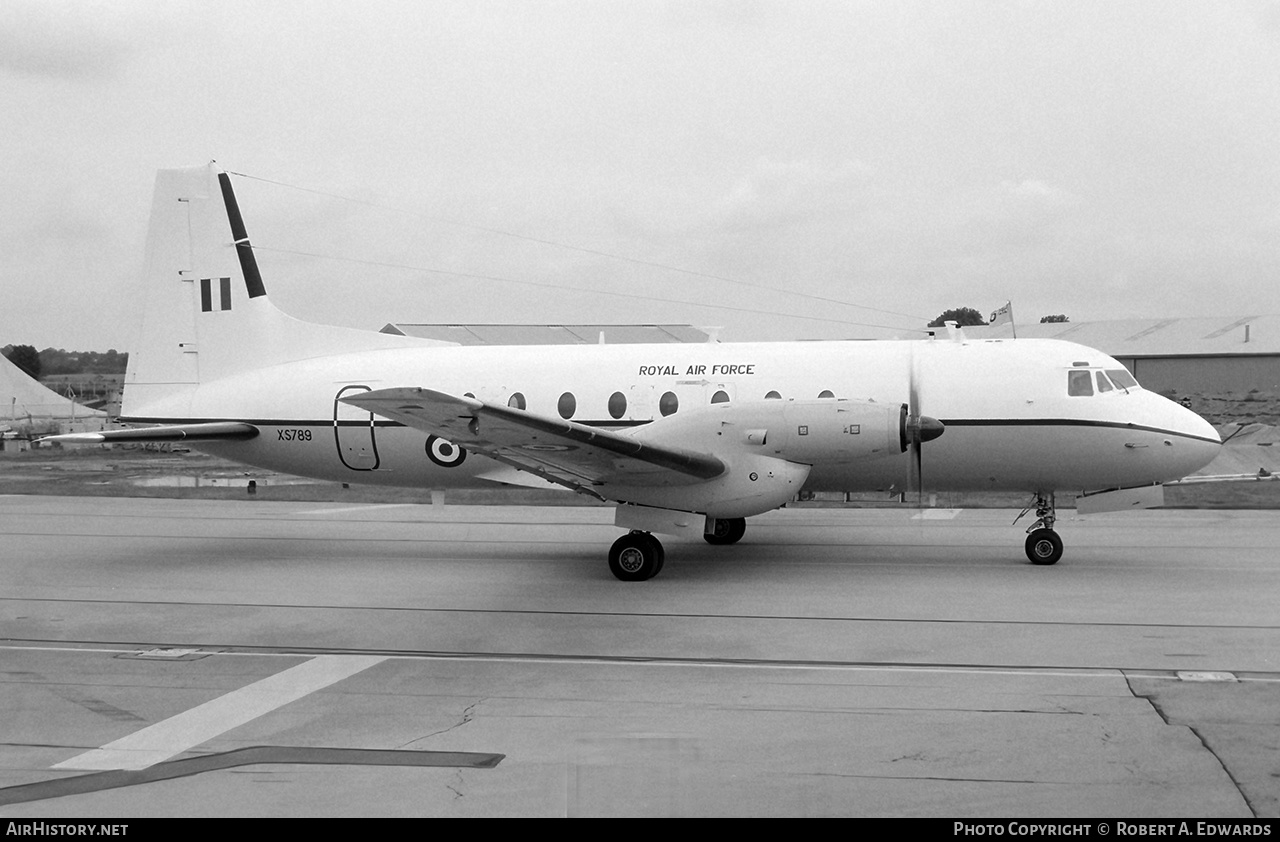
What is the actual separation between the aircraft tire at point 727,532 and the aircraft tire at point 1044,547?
4486 millimetres

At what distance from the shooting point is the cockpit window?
15.3m

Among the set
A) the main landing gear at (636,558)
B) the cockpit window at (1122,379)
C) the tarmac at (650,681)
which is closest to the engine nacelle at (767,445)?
the main landing gear at (636,558)

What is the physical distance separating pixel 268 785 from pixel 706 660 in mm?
4339

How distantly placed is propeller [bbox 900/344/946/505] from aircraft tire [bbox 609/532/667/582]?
348 centimetres

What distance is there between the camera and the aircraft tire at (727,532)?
17375mm

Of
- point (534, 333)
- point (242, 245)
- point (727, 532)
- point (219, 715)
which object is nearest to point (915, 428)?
point (727, 532)

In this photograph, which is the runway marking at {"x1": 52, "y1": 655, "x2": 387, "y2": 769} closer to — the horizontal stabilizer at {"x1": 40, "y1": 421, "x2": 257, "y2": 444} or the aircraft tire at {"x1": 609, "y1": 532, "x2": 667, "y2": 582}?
the aircraft tire at {"x1": 609, "y1": 532, "x2": 667, "y2": 582}

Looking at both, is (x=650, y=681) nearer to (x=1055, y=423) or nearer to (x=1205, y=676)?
(x=1205, y=676)

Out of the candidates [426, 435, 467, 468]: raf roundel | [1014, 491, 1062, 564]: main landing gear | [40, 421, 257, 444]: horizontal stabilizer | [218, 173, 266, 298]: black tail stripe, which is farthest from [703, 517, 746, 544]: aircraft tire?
[218, 173, 266, 298]: black tail stripe

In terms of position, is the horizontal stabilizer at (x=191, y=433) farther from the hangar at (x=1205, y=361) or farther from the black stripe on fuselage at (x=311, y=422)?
the hangar at (x=1205, y=361)

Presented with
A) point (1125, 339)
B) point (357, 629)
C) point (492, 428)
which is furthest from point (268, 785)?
point (1125, 339)
